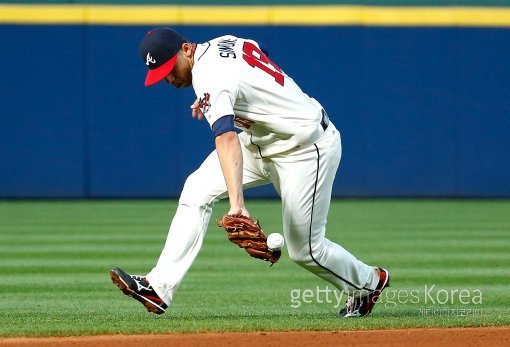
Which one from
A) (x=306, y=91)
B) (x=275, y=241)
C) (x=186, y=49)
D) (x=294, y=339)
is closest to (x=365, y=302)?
(x=294, y=339)

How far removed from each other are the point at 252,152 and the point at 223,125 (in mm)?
686

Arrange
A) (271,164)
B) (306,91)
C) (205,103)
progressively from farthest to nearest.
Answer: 1. (306,91)
2. (271,164)
3. (205,103)

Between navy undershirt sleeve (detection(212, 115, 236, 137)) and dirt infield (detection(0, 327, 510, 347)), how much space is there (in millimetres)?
952

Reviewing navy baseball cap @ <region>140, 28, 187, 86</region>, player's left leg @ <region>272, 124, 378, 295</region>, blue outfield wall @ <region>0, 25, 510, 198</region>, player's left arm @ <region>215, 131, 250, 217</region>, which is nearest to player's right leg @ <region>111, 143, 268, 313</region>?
player's left leg @ <region>272, 124, 378, 295</region>

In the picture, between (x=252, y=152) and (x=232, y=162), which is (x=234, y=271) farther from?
(x=232, y=162)

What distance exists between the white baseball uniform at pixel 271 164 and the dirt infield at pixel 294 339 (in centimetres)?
41

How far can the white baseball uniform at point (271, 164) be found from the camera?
5.39m

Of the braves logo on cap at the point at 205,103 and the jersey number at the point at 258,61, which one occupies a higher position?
the jersey number at the point at 258,61

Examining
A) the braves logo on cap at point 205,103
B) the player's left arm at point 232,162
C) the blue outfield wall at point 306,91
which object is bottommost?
the blue outfield wall at point 306,91

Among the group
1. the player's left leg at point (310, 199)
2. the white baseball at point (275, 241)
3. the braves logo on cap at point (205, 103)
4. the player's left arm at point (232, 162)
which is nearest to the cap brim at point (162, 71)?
the braves logo on cap at point (205, 103)

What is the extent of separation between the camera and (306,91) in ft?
49.4

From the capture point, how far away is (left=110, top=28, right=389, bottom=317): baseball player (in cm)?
530

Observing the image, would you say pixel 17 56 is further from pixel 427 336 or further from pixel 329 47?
pixel 427 336

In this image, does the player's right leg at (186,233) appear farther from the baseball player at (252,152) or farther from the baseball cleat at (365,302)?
the baseball cleat at (365,302)
